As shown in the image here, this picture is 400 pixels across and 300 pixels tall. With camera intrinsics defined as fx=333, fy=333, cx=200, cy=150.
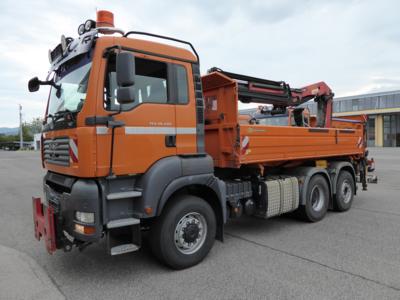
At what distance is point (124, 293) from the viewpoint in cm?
364

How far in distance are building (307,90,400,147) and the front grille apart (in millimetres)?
48270

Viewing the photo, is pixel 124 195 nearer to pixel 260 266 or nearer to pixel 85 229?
pixel 85 229

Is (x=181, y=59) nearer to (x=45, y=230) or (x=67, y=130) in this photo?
(x=67, y=130)

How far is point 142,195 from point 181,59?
6.03ft

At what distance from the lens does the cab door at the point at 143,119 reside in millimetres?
3756

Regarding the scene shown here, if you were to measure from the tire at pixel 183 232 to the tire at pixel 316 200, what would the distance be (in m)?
2.53

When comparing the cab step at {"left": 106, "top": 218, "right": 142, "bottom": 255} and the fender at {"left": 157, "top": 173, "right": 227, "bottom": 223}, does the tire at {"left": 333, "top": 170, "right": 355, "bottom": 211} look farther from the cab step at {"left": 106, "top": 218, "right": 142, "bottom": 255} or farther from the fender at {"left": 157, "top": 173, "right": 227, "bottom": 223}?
the cab step at {"left": 106, "top": 218, "right": 142, "bottom": 255}

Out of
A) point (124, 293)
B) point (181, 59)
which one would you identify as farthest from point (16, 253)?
point (181, 59)

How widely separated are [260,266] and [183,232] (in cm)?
108

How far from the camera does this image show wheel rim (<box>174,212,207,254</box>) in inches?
168

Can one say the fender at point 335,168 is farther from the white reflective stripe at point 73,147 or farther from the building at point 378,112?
the building at point 378,112

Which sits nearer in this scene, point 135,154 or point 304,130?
point 135,154

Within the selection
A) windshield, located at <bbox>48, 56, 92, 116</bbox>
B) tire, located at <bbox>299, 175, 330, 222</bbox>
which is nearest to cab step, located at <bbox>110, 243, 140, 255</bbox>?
windshield, located at <bbox>48, 56, 92, 116</bbox>

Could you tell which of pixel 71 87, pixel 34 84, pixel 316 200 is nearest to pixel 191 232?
pixel 71 87
